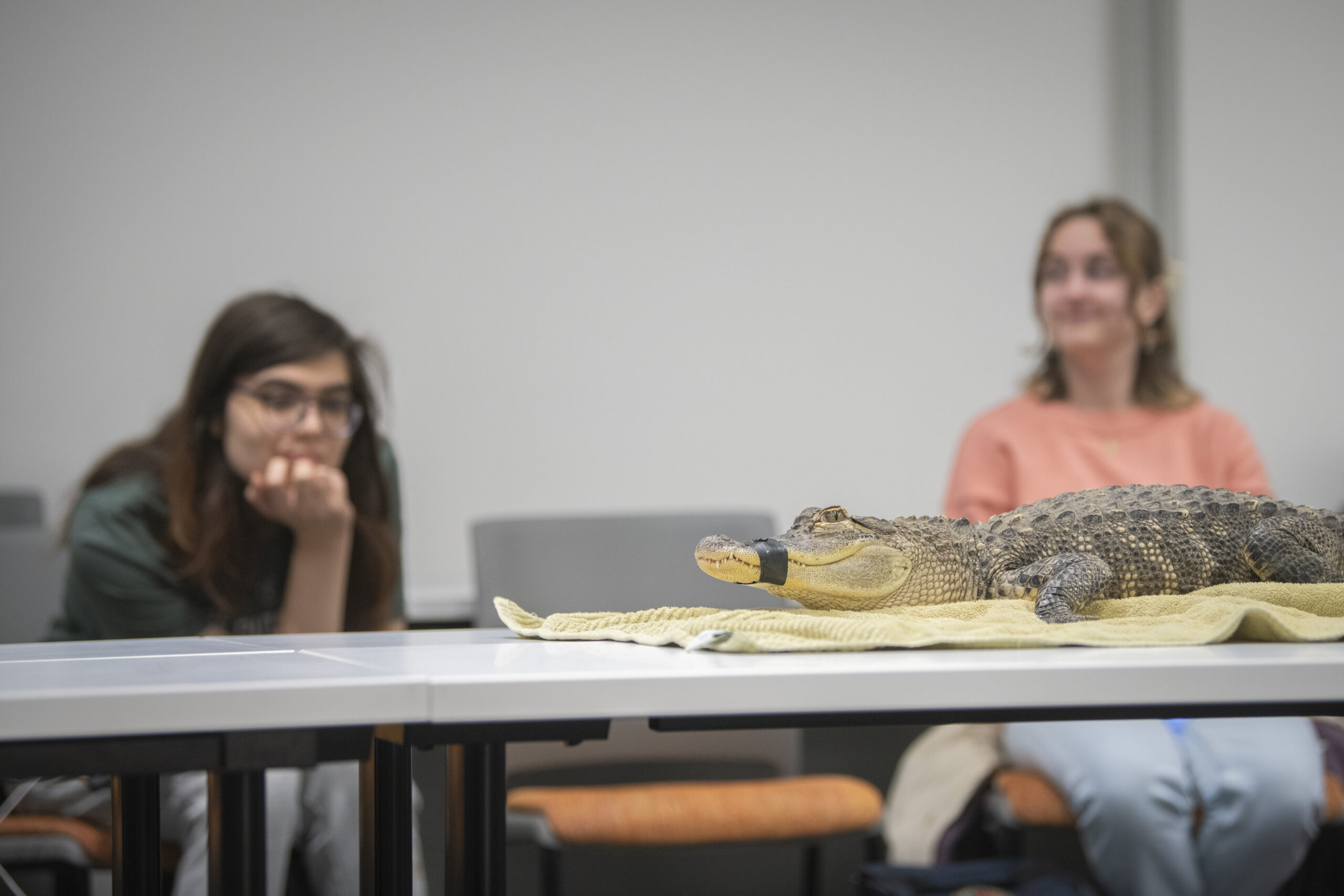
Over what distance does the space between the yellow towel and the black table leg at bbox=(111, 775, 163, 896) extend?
1.00 feet

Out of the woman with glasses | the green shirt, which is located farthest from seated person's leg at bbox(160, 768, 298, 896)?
the green shirt

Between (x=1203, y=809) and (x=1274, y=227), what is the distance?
2.05 metres

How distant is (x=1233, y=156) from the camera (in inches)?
113

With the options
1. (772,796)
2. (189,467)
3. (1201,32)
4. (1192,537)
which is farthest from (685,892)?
(1201,32)

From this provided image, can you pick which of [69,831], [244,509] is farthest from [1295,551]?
[69,831]

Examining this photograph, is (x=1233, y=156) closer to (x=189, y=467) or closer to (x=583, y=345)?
(x=583, y=345)

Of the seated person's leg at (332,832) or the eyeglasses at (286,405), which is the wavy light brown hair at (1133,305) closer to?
the eyeglasses at (286,405)

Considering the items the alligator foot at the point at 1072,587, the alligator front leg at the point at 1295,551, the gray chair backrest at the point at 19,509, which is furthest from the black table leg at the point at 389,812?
the gray chair backrest at the point at 19,509

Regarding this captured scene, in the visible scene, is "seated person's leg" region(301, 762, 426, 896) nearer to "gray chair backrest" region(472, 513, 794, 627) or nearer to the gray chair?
"gray chair backrest" region(472, 513, 794, 627)

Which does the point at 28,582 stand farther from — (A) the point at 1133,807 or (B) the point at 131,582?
(A) the point at 1133,807

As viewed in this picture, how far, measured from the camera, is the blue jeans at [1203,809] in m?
1.40

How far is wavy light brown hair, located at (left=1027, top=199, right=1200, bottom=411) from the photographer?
6.33 ft

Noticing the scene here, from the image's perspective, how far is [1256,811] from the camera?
140 centimetres

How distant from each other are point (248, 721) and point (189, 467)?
1158 millimetres
